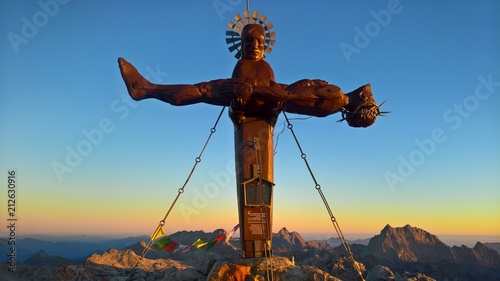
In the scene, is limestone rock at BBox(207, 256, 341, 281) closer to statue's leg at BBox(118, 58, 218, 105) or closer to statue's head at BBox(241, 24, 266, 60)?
statue's leg at BBox(118, 58, 218, 105)

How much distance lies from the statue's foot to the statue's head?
205 cm

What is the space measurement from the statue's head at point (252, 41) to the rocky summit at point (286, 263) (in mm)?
3861

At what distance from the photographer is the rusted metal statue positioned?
250 inches

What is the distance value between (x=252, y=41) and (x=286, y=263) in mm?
4379

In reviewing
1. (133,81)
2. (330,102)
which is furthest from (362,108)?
(133,81)

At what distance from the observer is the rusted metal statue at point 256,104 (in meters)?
6.34

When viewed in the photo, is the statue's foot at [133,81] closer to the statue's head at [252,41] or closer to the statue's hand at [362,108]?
the statue's head at [252,41]

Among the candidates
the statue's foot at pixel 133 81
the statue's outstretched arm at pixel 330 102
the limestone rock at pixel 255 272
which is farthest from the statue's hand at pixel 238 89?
the limestone rock at pixel 255 272

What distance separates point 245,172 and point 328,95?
2115 millimetres

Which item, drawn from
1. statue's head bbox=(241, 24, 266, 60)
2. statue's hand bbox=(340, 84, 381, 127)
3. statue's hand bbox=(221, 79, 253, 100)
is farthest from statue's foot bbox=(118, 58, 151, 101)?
statue's hand bbox=(340, 84, 381, 127)

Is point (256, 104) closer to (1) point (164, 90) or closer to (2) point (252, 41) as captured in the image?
(2) point (252, 41)

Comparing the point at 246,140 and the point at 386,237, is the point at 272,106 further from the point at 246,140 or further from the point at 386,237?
the point at 386,237

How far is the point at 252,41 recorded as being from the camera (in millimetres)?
7117

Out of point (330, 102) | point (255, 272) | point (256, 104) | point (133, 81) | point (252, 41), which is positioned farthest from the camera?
point (252, 41)
